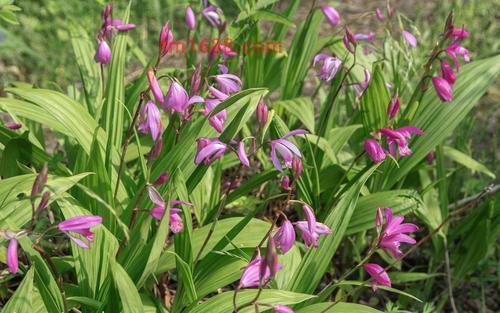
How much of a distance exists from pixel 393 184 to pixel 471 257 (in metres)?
0.46

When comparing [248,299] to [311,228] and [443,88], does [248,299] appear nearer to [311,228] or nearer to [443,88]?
[311,228]

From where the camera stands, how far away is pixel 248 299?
6.13 ft

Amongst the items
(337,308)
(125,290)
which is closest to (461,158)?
(337,308)

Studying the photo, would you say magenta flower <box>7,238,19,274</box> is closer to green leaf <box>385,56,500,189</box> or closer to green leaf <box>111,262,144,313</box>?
green leaf <box>111,262,144,313</box>

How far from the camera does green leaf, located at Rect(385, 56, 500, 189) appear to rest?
2768mm

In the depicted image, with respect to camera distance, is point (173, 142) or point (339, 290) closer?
point (173, 142)

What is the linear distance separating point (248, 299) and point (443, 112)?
4.67 feet

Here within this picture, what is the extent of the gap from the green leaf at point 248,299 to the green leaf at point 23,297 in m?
0.48

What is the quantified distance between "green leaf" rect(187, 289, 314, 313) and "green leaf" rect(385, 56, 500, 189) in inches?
42.7

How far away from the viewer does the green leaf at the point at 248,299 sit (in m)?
1.83

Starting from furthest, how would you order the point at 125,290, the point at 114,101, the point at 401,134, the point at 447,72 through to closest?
the point at 114,101 → the point at 447,72 → the point at 401,134 → the point at 125,290

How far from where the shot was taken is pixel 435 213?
9.55 ft

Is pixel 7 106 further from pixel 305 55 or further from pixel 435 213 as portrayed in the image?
pixel 435 213

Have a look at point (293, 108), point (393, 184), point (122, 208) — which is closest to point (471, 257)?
point (393, 184)
